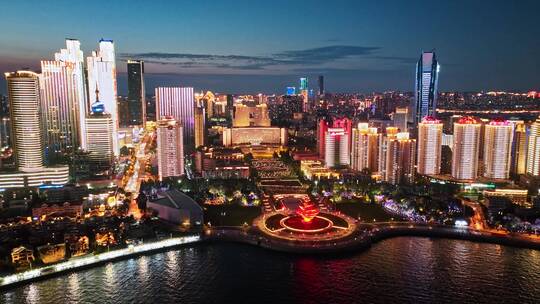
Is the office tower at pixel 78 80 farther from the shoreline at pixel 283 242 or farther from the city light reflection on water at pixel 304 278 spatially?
the city light reflection on water at pixel 304 278

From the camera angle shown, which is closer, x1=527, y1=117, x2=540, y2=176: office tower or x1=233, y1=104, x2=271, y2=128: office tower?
x1=527, y1=117, x2=540, y2=176: office tower

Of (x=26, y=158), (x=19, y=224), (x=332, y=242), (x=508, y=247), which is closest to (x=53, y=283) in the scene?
(x=19, y=224)

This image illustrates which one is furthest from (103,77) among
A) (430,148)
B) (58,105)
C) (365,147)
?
(430,148)

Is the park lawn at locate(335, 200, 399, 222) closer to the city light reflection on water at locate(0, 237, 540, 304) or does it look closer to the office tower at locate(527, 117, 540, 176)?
the city light reflection on water at locate(0, 237, 540, 304)

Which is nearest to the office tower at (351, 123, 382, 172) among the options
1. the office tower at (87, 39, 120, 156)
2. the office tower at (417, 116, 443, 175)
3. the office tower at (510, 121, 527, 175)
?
the office tower at (417, 116, 443, 175)

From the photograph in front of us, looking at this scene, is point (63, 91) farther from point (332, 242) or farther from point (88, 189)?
point (332, 242)

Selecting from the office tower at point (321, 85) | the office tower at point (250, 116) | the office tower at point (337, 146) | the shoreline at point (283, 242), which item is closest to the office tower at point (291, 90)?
the office tower at point (321, 85)
